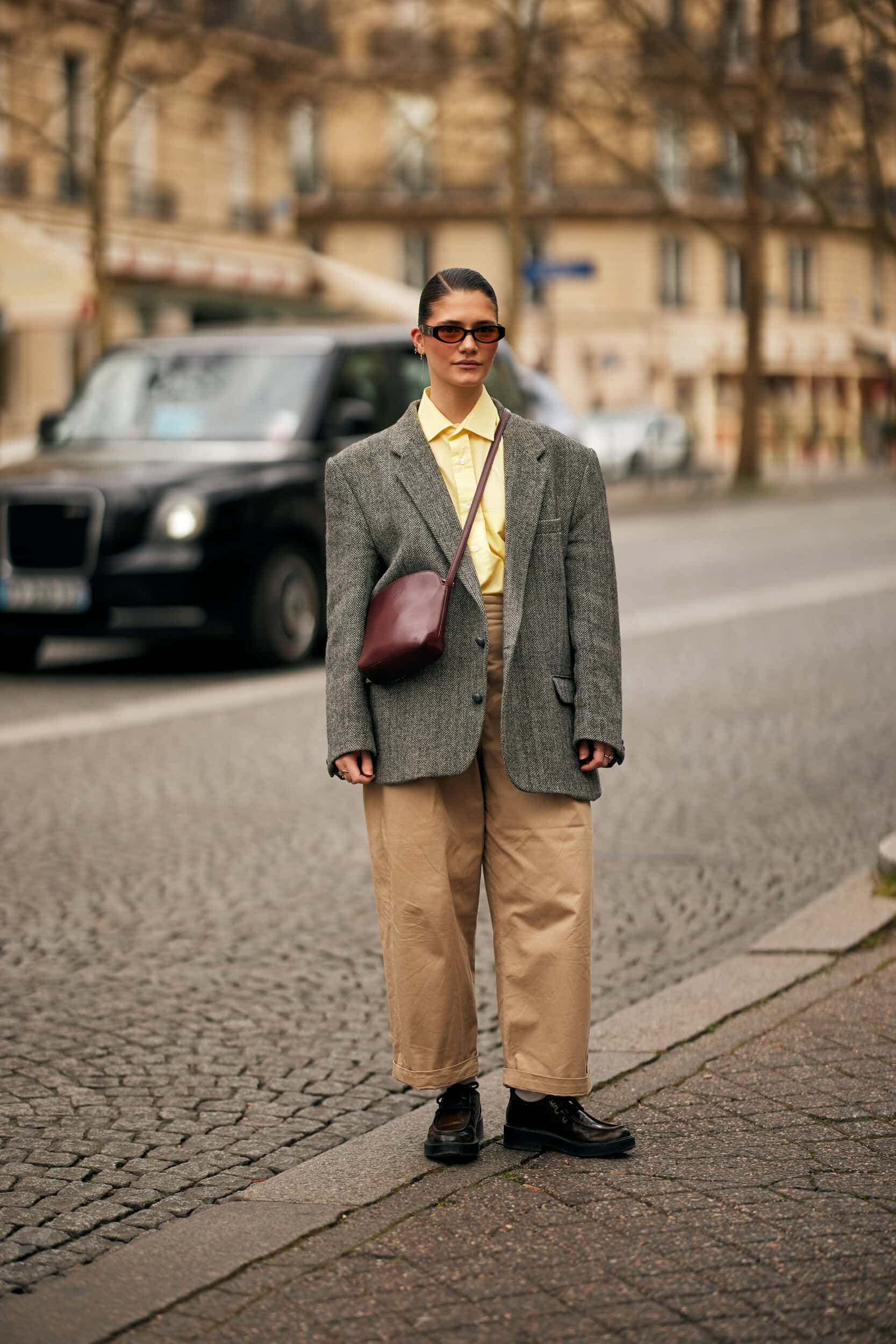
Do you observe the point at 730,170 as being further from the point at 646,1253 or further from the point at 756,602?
the point at 646,1253

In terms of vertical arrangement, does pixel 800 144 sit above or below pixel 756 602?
above

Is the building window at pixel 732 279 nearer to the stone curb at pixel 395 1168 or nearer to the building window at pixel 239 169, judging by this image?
the building window at pixel 239 169

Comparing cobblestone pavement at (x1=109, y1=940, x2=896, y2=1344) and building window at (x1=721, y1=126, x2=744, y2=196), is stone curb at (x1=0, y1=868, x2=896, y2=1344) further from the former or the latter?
building window at (x1=721, y1=126, x2=744, y2=196)

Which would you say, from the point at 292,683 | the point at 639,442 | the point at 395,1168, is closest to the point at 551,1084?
the point at 395,1168

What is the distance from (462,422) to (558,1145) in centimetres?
144

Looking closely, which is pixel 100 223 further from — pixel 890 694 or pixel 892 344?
pixel 892 344

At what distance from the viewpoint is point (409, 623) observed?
150 inches

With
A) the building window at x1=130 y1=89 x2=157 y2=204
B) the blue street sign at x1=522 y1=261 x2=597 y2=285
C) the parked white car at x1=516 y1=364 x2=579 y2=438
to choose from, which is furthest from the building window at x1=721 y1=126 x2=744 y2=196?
the parked white car at x1=516 y1=364 x2=579 y2=438

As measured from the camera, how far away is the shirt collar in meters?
3.97

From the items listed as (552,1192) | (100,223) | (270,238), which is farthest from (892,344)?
(552,1192)

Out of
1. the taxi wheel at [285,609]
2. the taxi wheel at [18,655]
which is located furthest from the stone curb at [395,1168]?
the taxi wheel at [18,655]

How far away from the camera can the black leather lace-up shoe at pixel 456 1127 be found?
12.9ft

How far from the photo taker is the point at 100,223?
25625 millimetres

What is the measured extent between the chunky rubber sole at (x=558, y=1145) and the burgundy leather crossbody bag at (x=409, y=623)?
0.95 meters
